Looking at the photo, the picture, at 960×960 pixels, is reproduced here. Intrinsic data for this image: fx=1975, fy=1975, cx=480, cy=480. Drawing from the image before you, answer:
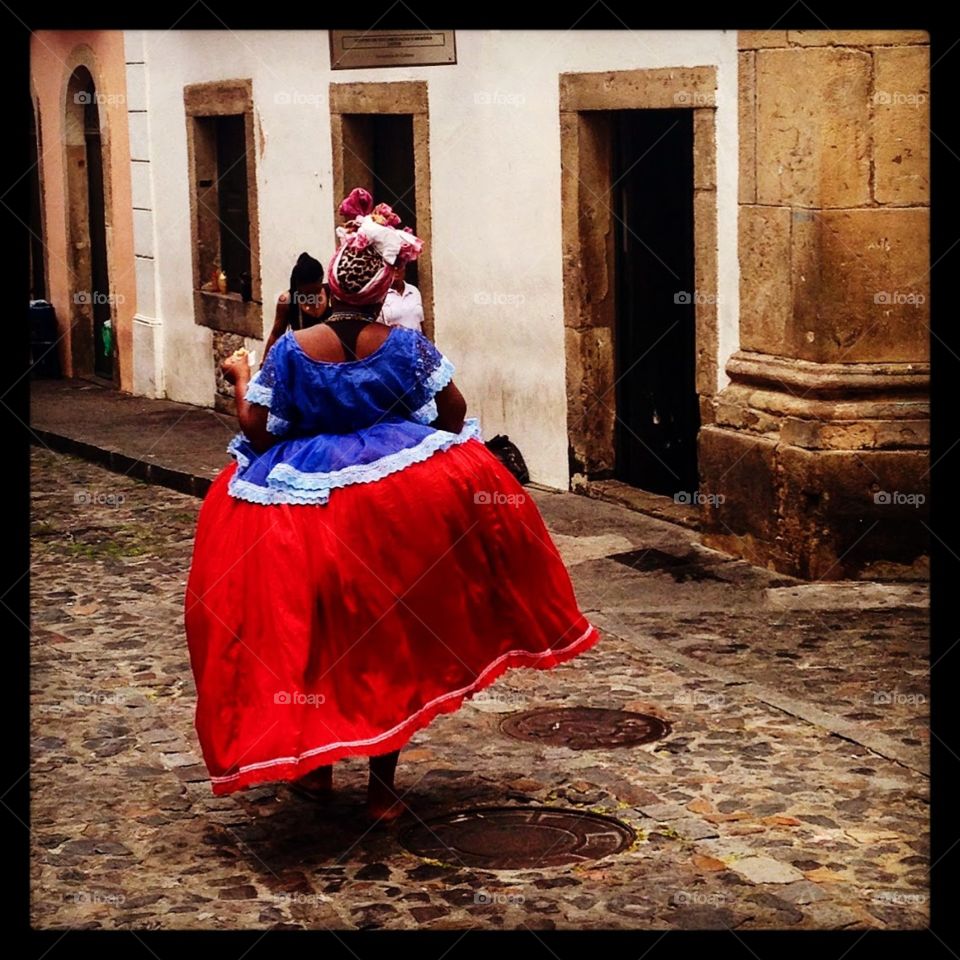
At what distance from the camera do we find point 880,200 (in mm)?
9180

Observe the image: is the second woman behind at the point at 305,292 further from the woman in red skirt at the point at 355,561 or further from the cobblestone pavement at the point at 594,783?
the cobblestone pavement at the point at 594,783

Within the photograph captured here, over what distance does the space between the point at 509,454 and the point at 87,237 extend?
875 centimetres

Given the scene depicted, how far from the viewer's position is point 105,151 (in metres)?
18.2

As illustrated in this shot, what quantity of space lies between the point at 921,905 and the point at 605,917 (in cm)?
83
